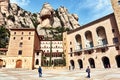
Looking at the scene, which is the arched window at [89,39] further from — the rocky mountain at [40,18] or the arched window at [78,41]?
the rocky mountain at [40,18]

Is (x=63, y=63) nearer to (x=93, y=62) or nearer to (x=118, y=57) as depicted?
(x=93, y=62)

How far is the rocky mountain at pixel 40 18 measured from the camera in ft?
299

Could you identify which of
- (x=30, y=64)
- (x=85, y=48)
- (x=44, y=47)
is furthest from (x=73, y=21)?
(x=30, y=64)

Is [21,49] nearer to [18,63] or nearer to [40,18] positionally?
[18,63]

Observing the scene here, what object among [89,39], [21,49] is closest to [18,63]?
[21,49]

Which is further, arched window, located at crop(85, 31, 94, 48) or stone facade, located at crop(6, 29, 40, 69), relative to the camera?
arched window, located at crop(85, 31, 94, 48)

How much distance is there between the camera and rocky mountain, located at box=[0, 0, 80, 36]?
299 feet

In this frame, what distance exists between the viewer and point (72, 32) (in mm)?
51562

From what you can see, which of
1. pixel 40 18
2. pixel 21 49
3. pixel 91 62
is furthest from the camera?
pixel 40 18

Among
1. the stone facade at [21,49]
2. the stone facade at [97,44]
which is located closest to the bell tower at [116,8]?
the stone facade at [97,44]

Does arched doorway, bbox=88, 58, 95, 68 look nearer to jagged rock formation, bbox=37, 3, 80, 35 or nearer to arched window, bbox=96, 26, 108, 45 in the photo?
arched window, bbox=96, 26, 108, 45

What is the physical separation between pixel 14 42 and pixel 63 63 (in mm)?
19772

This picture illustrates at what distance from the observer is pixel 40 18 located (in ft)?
334

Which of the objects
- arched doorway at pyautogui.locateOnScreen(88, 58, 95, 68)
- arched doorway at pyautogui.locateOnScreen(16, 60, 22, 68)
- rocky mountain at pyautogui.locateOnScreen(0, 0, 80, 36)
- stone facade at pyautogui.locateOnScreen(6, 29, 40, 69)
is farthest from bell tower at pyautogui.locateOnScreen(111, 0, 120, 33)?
rocky mountain at pyautogui.locateOnScreen(0, 0, 80, 36)
